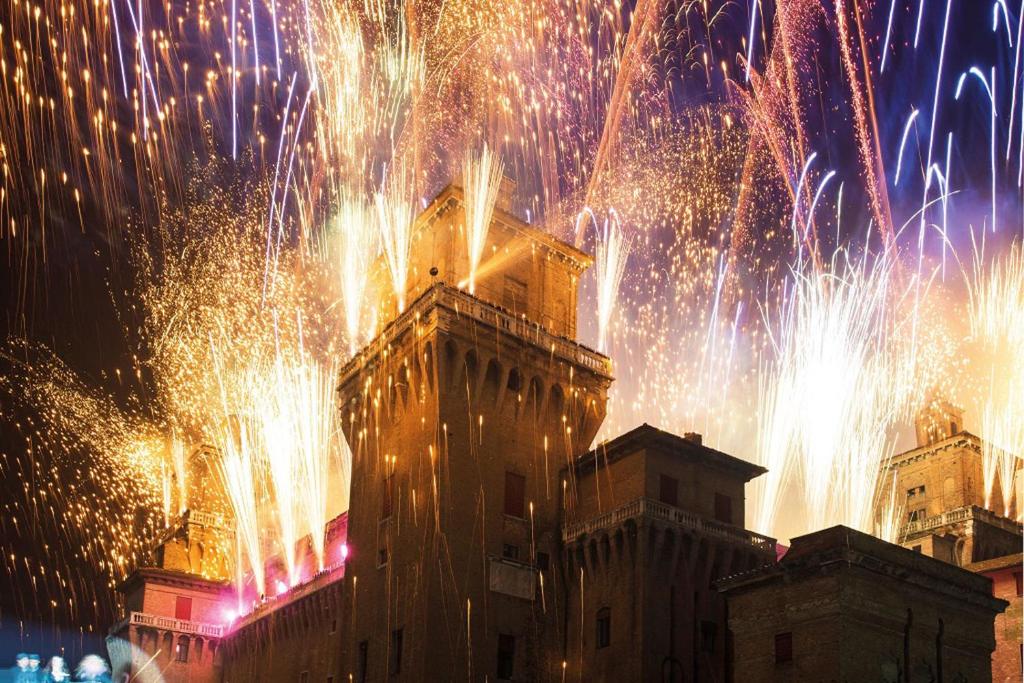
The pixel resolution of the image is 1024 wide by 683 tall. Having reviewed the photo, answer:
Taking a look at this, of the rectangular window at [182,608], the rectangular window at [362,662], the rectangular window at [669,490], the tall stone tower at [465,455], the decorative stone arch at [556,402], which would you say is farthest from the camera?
the rectangular window at [182,608]

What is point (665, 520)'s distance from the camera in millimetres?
38406

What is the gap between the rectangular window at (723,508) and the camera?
136ft

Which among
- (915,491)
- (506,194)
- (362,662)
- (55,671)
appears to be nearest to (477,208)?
(506,194)

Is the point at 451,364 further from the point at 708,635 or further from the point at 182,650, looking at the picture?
the point at 182,650

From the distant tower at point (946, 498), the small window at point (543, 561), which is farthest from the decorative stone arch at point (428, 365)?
the distant tower at point (946, 498)

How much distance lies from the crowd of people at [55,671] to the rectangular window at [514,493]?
127 feet

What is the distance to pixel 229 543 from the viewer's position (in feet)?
238

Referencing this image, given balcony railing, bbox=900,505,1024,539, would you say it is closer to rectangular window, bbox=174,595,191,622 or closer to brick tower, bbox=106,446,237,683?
brick tower, bbox=106,446,237,683

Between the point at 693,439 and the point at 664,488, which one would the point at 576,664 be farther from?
the point at 693,439

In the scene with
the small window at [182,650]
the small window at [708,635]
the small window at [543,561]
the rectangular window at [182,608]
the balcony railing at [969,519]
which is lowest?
the small window at [708,635]

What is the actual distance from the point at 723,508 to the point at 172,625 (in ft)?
124

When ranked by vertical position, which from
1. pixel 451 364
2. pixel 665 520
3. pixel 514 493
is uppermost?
pixel 451 364

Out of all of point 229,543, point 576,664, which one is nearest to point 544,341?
point 576,664

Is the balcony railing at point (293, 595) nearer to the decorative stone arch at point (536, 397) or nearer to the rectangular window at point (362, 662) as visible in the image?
the rectangular window at point (362, 662)
